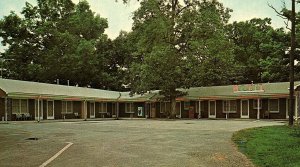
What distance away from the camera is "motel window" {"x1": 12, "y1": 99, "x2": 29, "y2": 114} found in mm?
31625

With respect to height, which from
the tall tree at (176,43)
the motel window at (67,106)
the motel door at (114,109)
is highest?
the tall tree at (176,43)

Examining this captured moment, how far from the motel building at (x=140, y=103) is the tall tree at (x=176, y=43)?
2.91 metres

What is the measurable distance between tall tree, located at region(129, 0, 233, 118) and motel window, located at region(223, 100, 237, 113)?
4.03 m

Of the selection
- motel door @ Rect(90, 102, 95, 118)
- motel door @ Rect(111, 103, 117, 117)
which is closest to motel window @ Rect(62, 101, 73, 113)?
motel door @ Rect(90, 102, 95, 118)

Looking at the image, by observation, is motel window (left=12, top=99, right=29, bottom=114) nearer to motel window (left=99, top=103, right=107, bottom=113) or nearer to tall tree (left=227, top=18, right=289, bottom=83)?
motel window (left=99, top=103, right=107, bottom=113)

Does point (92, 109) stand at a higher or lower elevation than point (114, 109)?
higher

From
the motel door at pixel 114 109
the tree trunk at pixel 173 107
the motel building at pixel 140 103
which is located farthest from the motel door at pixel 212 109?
the motel door at pixel 114 109

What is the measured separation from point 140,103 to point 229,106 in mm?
12951

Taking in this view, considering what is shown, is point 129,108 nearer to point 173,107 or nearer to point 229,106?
point 173,107

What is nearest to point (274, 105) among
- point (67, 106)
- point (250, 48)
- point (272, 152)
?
point (250, 48)

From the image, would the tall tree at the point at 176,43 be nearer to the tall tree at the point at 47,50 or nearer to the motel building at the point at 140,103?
the motel building at the point at 140,103

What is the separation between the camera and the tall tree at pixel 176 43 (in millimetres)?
35750

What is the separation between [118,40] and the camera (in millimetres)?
60188

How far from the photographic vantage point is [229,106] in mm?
37312
